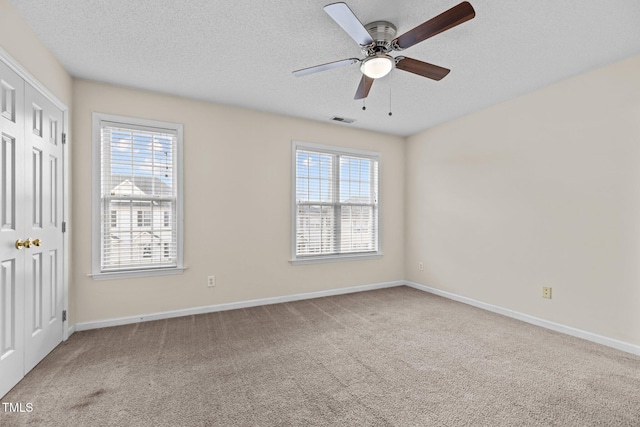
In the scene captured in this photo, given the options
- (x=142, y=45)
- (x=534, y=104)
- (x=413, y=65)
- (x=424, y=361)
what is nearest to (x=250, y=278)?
(x=424, y=361)

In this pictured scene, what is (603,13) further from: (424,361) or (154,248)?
(154,248)

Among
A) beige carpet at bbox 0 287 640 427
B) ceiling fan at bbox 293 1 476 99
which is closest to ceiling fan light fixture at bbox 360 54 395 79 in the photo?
ceiling fan at bbox 293 1 476 99

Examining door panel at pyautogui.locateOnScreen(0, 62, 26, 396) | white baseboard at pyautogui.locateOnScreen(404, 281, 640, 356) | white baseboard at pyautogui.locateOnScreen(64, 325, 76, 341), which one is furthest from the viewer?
white baseboard at pyautogui.locateOnScreen(64, 325, 76, 341)

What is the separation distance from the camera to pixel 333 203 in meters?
4.58

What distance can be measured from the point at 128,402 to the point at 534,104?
4.63 meters

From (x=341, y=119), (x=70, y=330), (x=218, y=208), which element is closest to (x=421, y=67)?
(x=341, y=119)

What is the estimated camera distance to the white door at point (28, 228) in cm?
194

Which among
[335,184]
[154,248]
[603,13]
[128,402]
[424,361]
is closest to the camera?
[128,402]

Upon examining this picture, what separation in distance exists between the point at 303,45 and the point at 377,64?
2.23ft

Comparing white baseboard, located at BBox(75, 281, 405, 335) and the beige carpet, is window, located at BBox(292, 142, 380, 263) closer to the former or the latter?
white baseboard, located at BBox(75, 281, 405, 335)

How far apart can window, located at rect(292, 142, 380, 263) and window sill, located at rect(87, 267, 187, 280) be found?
153cm

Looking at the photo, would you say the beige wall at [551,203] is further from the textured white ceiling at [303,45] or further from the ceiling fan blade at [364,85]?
the ceiling fan blade at [364,85]

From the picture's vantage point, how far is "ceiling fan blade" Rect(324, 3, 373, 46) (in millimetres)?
1644

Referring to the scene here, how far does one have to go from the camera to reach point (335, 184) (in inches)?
181
